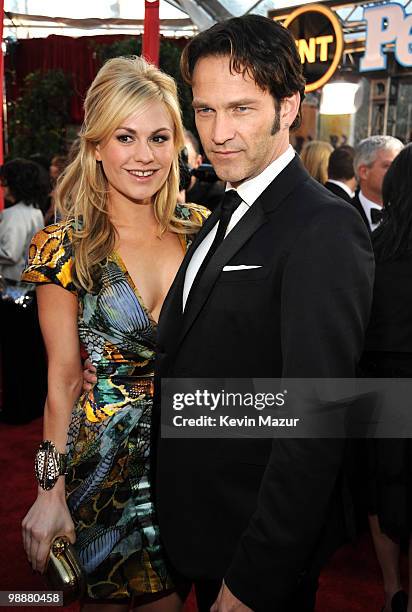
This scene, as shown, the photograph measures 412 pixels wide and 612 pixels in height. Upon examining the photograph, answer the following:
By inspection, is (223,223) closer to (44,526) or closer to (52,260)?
(52,260)

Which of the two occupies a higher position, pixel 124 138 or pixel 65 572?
pixel 124 138

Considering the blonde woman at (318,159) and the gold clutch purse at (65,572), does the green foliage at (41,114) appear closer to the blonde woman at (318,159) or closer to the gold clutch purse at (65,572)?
the blonde woman at (318,159)

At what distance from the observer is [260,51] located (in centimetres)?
110

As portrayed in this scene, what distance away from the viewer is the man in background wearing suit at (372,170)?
3721mm

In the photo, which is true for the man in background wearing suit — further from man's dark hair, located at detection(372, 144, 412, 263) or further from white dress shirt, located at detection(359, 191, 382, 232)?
man's dark hair, located at detection(372, 144, 412, 263)

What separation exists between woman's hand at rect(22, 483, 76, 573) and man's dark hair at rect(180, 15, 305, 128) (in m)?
1.00

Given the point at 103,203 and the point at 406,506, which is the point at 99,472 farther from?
the point at 406,506

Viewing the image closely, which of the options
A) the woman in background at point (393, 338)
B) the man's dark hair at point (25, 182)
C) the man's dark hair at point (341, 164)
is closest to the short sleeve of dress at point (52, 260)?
the woman in background at point (393, 338)

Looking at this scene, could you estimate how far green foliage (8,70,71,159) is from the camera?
402 inches

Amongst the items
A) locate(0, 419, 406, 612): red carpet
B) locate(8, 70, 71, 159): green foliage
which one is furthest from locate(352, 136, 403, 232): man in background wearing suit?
locate(8, 70, 71, 159): green foliage

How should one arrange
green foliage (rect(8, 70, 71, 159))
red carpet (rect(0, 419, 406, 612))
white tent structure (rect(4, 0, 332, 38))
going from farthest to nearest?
green foliage (rect(8, 70, 71, 159))
white tent structure (rect(4, 0, 332, 38))
red carpet (rect(0, 419, 406, 612))

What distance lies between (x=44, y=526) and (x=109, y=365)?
0.38 m

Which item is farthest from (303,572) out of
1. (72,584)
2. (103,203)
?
(103,203)

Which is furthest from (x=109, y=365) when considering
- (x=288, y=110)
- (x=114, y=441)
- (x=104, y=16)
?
(x=104, y=16)
